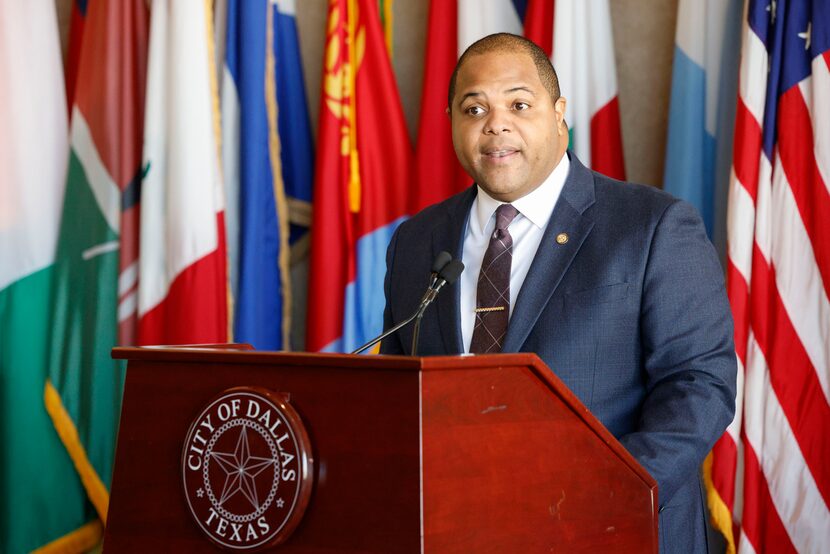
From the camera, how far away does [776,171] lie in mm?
2838

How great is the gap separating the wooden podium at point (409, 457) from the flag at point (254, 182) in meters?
1.95

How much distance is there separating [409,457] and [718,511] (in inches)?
78.9

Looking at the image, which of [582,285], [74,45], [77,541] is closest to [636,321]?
[582,285]

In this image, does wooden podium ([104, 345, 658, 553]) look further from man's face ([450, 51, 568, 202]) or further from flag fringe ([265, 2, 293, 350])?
flag fringe ([265, 2, 293, 350])

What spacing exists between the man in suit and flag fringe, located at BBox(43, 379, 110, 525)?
159 centimetres

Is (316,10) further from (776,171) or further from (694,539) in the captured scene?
(694,539)

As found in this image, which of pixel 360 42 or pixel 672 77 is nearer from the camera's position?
pixel 672 77

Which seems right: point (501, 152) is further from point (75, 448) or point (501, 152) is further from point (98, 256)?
point (75, 448)

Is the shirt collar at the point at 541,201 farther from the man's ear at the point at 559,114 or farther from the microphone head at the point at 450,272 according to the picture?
the microphone head at the point at 450,272

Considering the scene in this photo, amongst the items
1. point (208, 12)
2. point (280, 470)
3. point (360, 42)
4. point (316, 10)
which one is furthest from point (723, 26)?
point (280, 470)

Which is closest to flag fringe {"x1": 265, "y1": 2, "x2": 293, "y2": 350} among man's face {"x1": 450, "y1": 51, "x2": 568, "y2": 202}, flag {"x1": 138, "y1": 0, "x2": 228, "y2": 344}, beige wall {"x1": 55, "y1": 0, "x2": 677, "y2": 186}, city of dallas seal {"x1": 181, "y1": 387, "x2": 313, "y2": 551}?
flag {"x1": 138, "y1": 0, "x2": 228, "y2": 344}

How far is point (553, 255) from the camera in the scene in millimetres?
1905

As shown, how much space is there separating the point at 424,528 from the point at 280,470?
0.65ft

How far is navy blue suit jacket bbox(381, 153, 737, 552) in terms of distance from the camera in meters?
1.75
